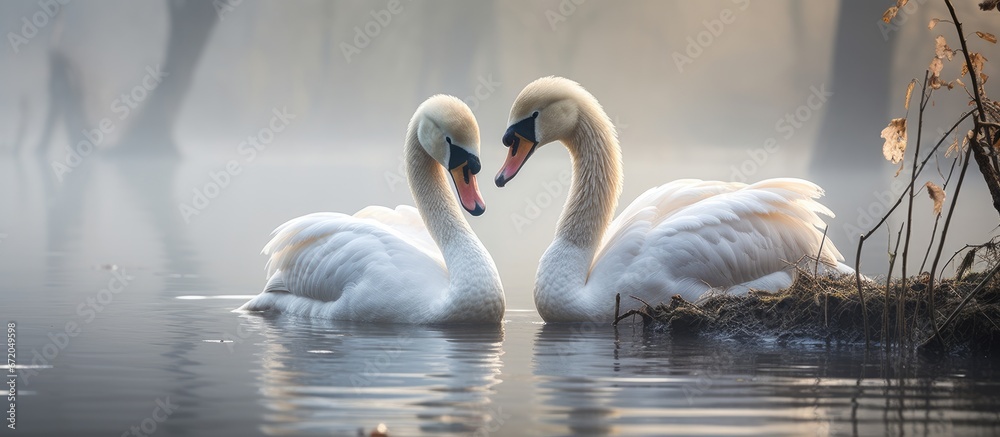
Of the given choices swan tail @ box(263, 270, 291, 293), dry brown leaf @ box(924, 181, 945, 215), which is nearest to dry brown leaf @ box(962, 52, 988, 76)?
dry brown leaf @ box(924, 181, 945, 215)

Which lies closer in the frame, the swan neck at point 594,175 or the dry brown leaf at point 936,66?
the dry brown leaf at point 936,66

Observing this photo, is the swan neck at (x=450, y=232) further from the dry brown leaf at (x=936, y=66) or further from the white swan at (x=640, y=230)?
the dry brown leaf at (x=936, y=66)

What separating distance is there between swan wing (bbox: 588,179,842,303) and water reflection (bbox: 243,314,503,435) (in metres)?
1.05

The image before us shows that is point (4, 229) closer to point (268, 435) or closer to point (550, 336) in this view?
point (550, 336)

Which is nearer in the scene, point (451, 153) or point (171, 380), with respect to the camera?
point (171, 380)

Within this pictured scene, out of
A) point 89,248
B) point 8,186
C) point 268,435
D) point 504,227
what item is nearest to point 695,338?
point 268,435

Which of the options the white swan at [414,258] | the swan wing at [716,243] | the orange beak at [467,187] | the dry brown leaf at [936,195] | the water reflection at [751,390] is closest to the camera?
the water reflection at [751,390]

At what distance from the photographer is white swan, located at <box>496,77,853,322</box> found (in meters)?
8.07

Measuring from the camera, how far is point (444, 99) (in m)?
8.33

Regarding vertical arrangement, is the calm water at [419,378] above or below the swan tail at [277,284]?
below

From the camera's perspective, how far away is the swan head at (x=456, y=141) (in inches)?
320

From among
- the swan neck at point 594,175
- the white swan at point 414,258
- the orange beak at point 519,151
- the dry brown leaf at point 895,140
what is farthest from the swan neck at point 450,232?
the dry brown leaf at point 895,140

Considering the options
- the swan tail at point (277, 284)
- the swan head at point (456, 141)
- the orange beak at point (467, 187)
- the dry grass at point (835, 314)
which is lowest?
the dry grass at point (835, 314)

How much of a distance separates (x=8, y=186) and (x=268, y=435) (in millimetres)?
25869
